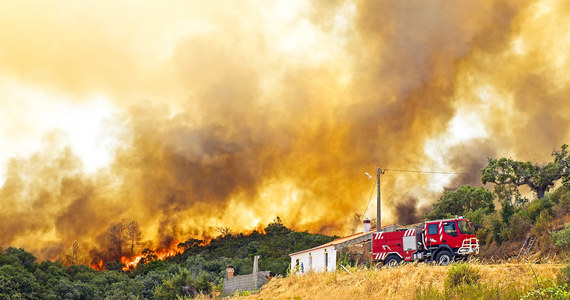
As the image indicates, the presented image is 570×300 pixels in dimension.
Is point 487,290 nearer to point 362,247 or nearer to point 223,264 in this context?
point 362,247

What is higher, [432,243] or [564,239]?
[432,243]

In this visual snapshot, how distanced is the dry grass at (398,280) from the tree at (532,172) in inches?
1256

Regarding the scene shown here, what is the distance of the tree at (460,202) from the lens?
69125mm

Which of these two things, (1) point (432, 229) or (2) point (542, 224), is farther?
(2) point (542, 224)

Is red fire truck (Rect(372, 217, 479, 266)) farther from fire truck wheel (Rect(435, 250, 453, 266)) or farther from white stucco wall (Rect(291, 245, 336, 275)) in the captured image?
white stucco wall (Rect(291, 245, 336, 275))

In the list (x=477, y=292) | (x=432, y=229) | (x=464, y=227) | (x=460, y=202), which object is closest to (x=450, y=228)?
(x=464, y=227)

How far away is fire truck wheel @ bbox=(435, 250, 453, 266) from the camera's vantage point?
29.4 meters

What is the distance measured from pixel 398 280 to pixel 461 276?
3.42 metres

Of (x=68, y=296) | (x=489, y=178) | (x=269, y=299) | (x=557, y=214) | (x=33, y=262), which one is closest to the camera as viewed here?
(x=269, y=299)

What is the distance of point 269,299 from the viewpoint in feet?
92.3

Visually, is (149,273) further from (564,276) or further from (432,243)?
(564,276)

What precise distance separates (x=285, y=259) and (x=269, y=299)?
5028cm

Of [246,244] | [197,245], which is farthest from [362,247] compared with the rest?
[197,245]

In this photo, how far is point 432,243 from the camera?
30438 millimetres
